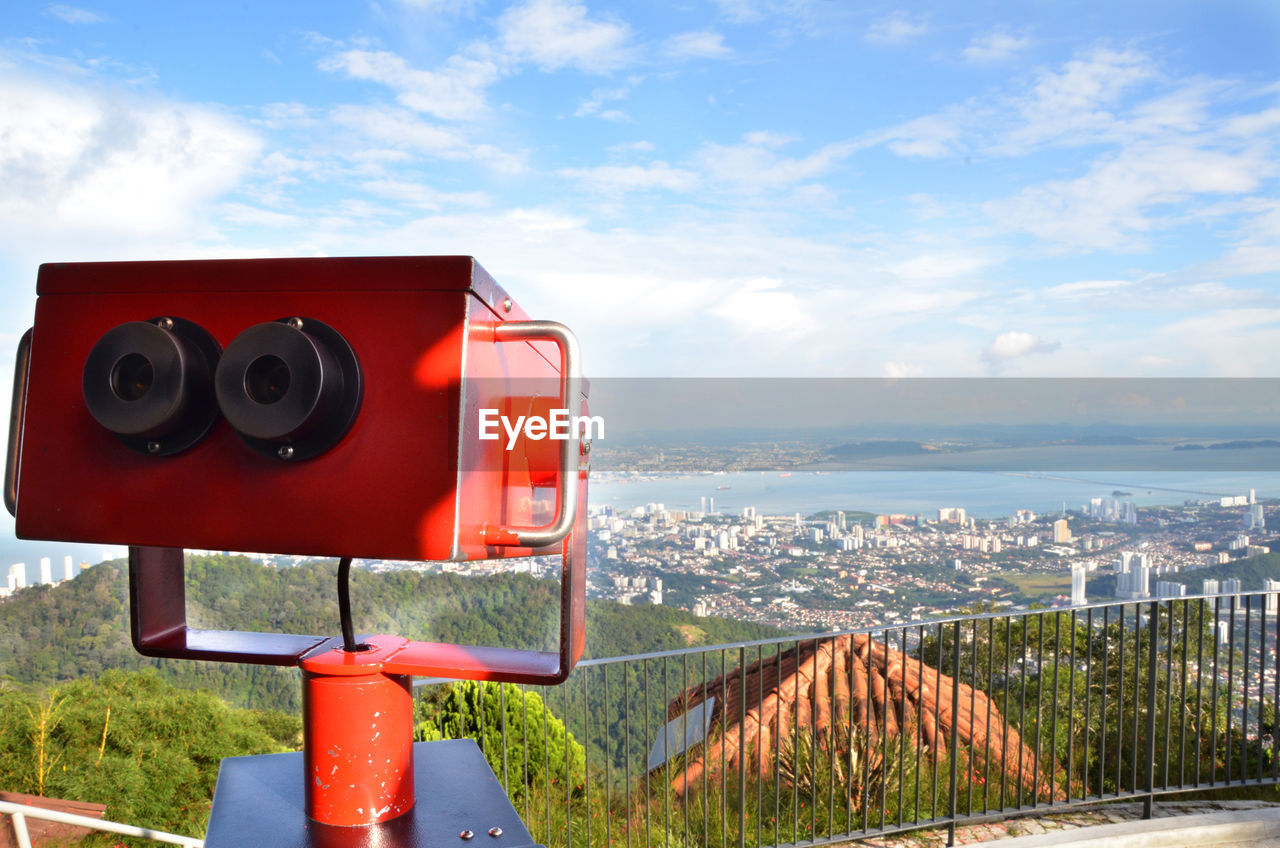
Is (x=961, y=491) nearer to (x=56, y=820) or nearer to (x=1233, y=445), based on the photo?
(x=1233, y=445)

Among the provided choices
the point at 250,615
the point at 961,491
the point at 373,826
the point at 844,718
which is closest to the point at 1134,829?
the point at 844,718

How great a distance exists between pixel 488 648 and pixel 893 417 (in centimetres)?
1219

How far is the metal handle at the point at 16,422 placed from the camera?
972 millimetres

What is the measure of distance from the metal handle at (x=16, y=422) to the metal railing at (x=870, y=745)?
2.57 meters

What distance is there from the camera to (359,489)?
0.89 metres

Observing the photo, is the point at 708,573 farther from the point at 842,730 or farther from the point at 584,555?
the point at 584,555

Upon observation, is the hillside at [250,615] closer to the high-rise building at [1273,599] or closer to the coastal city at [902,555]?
the coastal city at [902,555]

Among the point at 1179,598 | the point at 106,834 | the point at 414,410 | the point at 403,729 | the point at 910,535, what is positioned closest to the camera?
the point at 414,410

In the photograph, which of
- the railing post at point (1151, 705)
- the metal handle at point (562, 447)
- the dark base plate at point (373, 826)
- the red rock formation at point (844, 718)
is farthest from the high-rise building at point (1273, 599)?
the metal handle at point (562, 447)

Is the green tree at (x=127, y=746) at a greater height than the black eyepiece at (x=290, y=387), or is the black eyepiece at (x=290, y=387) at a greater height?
the black eyepiece at (x=290, y=387)

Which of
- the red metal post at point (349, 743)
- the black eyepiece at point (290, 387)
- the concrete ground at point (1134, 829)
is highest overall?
the black eyepiece at point (290, 387)

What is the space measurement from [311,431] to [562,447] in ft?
0.87

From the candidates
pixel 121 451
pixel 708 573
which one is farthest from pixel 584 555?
pixel 708 573

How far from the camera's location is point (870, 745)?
13.8ft
